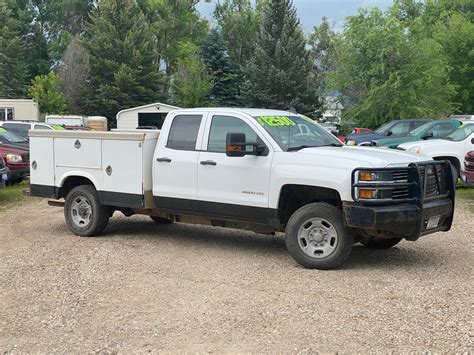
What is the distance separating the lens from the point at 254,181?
745 cm

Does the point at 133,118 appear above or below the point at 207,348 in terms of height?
above

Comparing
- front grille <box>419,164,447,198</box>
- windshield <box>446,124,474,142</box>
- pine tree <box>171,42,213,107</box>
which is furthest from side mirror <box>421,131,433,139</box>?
pine tree <box>171,42,213,107</box>

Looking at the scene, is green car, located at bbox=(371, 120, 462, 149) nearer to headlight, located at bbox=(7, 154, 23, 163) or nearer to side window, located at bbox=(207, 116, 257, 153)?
headlight, located at bbox=(7, 154, 23, 163)

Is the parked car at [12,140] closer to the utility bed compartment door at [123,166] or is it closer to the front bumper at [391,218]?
the utility bed compartment door at [123,166]

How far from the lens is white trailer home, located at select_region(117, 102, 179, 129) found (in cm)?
3953

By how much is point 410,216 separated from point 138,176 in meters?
3.75

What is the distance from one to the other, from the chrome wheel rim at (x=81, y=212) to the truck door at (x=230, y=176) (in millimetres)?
2091

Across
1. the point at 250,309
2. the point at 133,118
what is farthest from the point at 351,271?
the point at 133,118

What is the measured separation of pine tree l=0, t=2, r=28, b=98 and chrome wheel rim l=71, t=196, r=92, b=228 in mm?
50317

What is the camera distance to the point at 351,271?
6922 mm

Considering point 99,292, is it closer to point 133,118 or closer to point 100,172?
point 100,172

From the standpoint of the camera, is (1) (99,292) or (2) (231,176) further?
(2) (231,176)

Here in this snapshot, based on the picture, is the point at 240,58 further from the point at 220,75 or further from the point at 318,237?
the point at 318,237

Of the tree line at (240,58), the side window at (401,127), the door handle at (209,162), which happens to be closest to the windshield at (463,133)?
the side window at (401,127)
